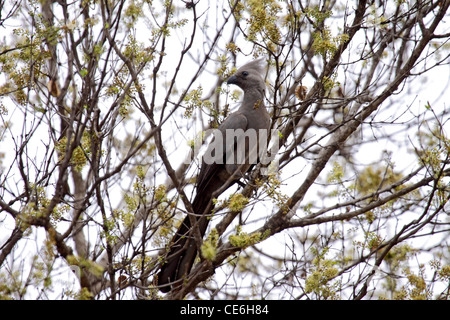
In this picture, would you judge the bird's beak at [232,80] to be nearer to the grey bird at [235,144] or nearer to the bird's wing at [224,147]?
the grey bird at [235,144]

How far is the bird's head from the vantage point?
632 centimetres

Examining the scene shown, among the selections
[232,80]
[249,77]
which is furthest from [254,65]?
[232,80]

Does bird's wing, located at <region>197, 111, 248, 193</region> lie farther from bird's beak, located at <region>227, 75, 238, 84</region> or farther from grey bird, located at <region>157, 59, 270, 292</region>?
bird's beak, located at <region>227, 75, 238, 84</region>

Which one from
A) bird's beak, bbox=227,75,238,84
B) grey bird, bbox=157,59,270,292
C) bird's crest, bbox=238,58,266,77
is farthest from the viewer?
bird's crest, bbox=238,58,266,77

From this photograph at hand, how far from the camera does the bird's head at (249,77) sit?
20.7ft

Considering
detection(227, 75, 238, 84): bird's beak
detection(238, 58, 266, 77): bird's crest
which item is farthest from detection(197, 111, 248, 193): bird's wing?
detection(238, 58, 266, 77): bird's crest

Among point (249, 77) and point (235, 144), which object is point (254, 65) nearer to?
point (249, 77)

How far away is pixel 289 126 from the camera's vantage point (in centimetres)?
567

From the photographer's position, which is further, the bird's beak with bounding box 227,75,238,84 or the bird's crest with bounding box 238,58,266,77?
the bird's crest with bounding box 238,58,266,77
